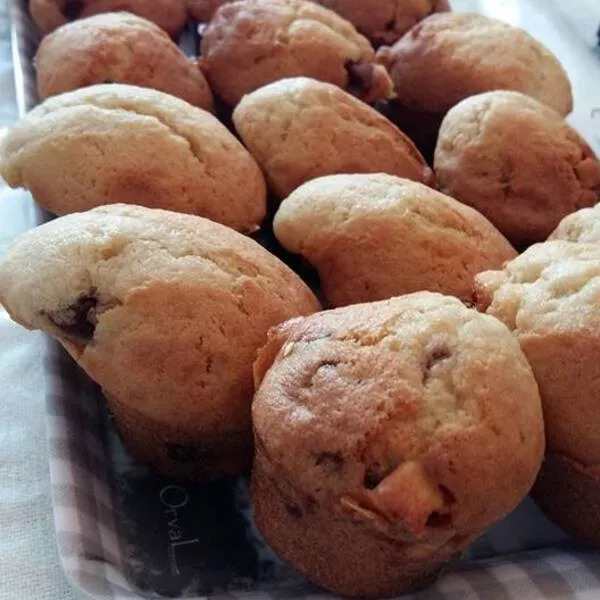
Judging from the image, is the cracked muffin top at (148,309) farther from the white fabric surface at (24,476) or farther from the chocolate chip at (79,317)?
the white fabric surface at (24,476)

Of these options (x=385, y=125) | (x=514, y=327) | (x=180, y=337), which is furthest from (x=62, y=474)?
(x=385, y=125)

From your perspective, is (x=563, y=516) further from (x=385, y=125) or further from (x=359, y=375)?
(x=385, y=125)

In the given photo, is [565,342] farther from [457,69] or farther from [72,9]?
[72,9]

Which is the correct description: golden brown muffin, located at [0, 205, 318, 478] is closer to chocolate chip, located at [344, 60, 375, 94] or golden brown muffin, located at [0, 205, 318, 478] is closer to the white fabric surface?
the white fabric surface

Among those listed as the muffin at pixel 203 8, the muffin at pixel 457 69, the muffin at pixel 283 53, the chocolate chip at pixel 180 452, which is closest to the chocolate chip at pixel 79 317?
the chocolate chip at pixel 180 452

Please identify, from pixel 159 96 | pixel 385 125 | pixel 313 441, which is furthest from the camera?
pixel 385 125

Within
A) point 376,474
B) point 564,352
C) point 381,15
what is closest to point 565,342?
point 564,352

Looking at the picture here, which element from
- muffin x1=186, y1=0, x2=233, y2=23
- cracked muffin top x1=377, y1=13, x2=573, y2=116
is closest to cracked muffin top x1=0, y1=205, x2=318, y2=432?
cracked muffin top x1=377, y1=13, x2=573, y2=116

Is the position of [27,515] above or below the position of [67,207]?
below
